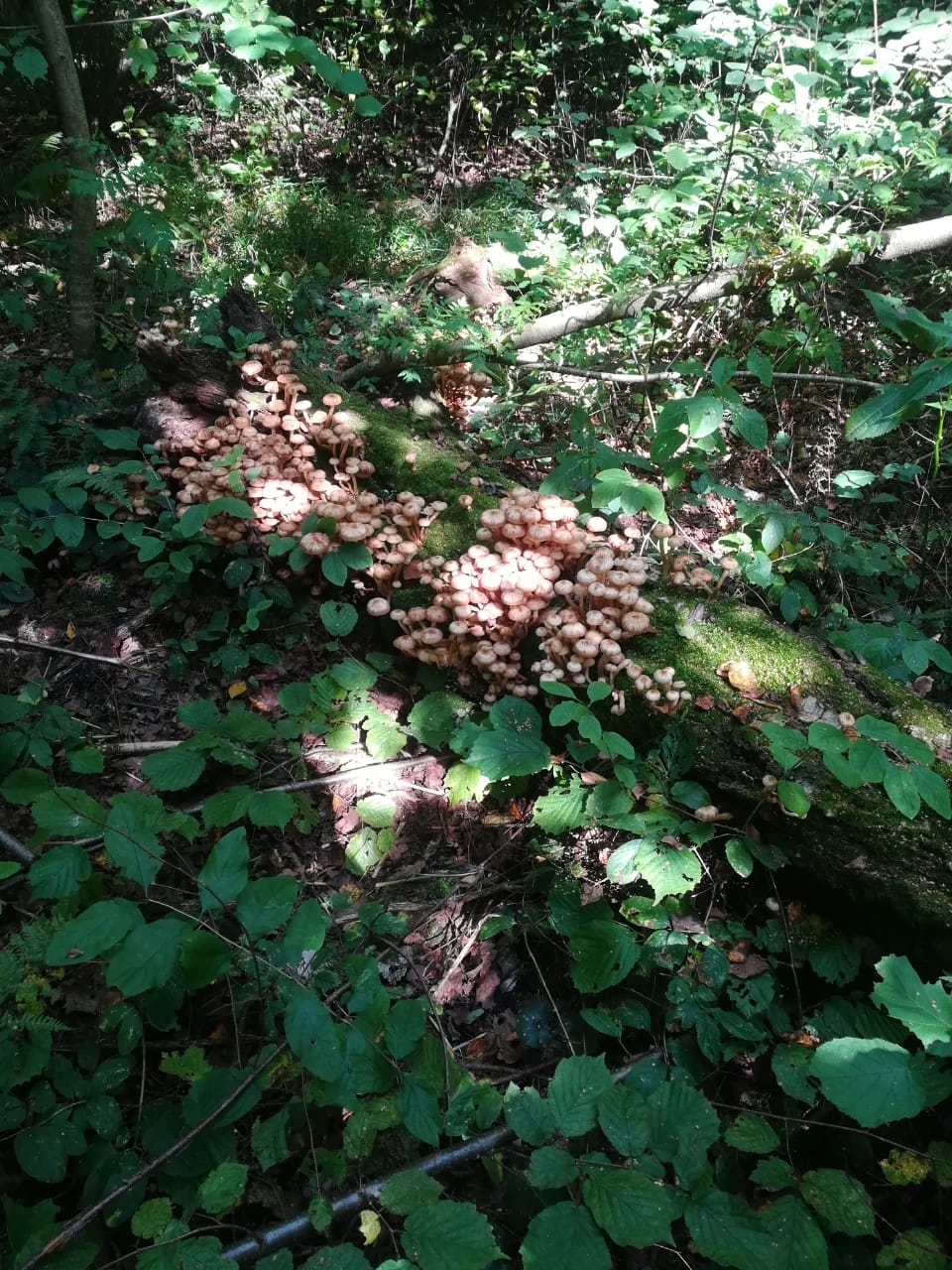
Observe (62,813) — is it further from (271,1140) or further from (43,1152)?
(271,1140)

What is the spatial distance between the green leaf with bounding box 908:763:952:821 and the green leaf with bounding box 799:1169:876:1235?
3.63ft

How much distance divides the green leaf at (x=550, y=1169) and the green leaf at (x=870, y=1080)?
0.68 m

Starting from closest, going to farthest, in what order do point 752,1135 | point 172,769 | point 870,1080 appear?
1. point 870,1080
2. point 752,1135
3. point 172,769

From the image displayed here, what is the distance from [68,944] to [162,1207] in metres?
0.74

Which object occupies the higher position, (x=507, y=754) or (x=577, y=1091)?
(x=507, y=754)

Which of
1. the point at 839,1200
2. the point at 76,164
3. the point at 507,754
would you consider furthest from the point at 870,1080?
the point at 76,164

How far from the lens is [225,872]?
6.32ft

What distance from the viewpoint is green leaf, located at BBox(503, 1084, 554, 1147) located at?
184cm

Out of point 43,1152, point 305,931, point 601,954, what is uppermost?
point 305,931

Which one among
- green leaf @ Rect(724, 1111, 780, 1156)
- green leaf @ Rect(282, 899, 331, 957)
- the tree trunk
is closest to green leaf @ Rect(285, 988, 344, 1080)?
green leaf @ Rect(282, 899, 331, 957)

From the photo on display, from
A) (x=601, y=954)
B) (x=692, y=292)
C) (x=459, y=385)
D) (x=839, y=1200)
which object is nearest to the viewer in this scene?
(x=839, y=1200)

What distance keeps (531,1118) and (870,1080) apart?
0.90m

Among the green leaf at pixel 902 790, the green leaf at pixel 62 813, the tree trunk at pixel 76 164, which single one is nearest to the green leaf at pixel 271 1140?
the green leaf at pixel 62 813

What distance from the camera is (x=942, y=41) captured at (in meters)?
5.11
